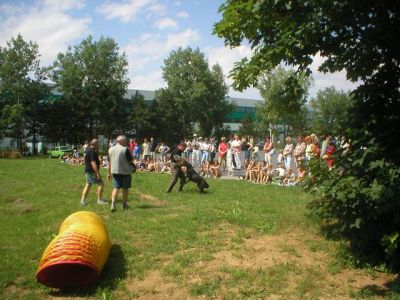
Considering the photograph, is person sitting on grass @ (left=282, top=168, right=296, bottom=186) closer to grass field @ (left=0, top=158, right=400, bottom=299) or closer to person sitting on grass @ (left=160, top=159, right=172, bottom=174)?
grass field @ (left=0, top=158, right=400, bottom=299)

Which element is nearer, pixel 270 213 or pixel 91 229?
pixel 91 229

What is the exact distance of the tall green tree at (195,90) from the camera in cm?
5753

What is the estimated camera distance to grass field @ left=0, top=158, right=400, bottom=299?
585cm

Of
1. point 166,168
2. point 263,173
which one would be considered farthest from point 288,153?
point 166,168

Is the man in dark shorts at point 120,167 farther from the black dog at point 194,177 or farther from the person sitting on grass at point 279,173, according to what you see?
the person sitting on grass at point 279,173

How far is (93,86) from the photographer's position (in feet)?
178

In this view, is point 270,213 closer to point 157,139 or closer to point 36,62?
point 157,139

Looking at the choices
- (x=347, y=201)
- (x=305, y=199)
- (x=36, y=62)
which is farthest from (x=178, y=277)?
(x=36, y=62)

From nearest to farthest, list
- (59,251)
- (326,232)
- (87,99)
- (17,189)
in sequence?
(59,251)
(326,232)
(17,189)
(87,99)

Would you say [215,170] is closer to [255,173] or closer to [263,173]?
[255,173]

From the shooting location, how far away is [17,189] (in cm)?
1521

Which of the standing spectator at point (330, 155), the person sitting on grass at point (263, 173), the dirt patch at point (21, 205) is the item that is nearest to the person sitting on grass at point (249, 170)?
the person sitting on grass at point (263, 173)

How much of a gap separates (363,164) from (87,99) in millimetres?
48442

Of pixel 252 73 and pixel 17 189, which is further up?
pixel 252 73
